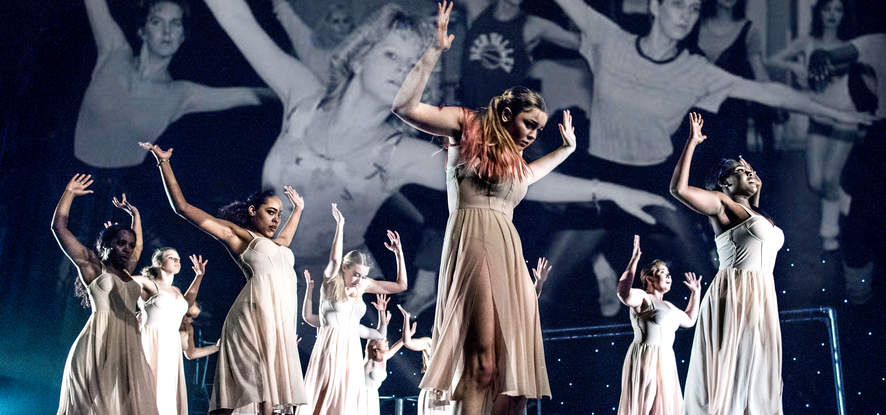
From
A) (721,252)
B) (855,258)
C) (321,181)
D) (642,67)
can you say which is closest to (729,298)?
(721,252)

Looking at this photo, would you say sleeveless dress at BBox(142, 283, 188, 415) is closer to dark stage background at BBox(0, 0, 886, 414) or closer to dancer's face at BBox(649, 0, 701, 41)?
dark stage background at BBox(0, 0, 886, 414)

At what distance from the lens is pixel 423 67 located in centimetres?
236

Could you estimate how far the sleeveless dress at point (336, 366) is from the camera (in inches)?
229

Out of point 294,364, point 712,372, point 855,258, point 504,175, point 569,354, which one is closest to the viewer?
point 504,175

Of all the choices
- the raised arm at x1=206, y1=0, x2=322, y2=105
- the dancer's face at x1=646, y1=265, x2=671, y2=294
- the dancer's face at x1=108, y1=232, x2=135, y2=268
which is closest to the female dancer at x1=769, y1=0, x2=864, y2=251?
the dancer's face at x1=646, y1=265, x2=671, y2=294

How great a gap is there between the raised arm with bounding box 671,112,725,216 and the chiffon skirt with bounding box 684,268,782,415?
1.18ft

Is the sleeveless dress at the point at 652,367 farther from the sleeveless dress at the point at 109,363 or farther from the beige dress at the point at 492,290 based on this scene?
the beige dress at the point at 492,290

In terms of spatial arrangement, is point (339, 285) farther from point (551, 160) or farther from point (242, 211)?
point (551, 160)

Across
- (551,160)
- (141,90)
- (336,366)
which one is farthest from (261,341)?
(141,90)

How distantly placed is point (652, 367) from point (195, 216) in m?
3.25

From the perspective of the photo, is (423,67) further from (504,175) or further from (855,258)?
(855,258)

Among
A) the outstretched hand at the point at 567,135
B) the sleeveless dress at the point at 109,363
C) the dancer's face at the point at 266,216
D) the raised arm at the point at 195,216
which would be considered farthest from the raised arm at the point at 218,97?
the outstretched hand at the point at 567,135

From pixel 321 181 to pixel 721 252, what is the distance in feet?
17.3

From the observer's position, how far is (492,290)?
245 cm
